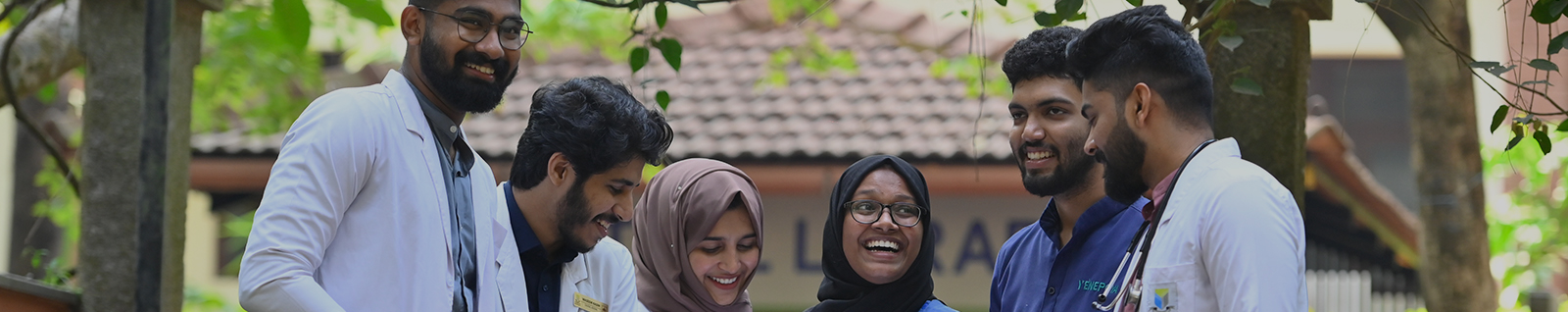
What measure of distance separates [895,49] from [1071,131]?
6.38m

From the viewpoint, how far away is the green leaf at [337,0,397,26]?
3537 mm

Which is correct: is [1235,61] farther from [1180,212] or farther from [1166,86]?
[1180,212]

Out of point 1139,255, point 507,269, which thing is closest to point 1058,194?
point 1139,255

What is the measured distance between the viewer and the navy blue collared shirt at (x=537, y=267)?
3262 millimetres

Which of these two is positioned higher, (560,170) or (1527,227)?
(560,170)

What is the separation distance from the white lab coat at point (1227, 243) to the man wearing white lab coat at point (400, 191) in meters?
1.30

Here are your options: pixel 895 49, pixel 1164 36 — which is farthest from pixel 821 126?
pixel 1164 36

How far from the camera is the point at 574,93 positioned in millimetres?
3354

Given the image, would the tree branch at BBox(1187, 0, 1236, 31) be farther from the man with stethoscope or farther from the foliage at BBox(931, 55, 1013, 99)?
the foliage at BBox(931, 55, 1013, 99)

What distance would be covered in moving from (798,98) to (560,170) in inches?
221

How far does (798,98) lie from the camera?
28.9ft

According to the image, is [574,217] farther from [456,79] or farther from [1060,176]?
[1060,176]

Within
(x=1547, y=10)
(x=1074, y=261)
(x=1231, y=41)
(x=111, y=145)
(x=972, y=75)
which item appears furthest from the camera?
(x=972, y=75)

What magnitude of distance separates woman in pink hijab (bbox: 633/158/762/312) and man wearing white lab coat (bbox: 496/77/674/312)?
0.26m
